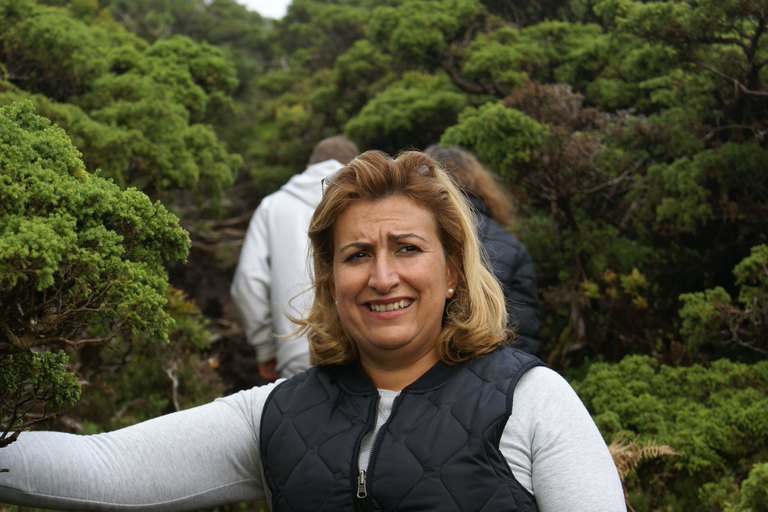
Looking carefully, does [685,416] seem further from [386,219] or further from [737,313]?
[386,219]

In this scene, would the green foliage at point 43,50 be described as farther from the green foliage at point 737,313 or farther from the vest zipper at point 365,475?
the green foliage at point 737,313

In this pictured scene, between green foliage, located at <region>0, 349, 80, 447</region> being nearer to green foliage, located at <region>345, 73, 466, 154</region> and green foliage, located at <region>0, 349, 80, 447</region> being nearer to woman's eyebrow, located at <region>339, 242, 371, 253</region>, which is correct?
woman's eyebrow, located at <region>339, 242, 371, 253</region>

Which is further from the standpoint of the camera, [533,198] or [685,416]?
[533,198]

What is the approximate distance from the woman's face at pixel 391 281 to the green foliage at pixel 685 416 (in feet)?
7.19

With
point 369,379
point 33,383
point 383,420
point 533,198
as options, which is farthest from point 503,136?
point 33,383

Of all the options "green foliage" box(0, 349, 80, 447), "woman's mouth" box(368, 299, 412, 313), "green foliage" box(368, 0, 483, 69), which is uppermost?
"green foliage" box(368, 0, 483, 69)

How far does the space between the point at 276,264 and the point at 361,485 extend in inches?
94.8

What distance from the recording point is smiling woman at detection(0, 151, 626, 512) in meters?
1.81

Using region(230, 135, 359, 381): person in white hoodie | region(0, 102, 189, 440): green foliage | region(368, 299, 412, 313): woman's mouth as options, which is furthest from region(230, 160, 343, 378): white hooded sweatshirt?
region(0, 102, 189, 440): green foliage

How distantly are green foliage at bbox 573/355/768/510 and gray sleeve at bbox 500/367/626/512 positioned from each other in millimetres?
2131

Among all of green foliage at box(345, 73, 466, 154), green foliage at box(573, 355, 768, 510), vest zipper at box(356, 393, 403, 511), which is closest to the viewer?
vest zipper at box(356, 393, 403, 511)

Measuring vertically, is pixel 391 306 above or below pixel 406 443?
above

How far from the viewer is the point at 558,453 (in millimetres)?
1797

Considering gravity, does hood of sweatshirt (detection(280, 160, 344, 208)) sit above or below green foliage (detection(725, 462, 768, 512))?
above
